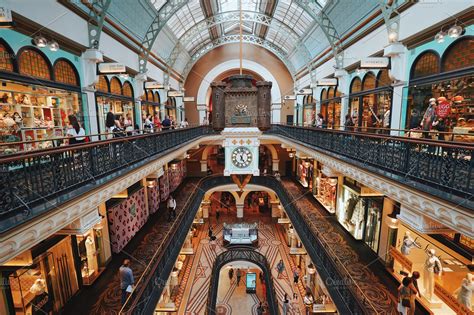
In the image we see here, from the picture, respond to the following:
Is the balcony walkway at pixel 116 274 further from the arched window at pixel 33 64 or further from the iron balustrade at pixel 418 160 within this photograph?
the iron balustrade at pixel 418 160

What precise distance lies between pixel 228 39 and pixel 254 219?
52.3 ft

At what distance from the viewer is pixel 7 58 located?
5621mm

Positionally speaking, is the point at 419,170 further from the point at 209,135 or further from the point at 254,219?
the point at 254,219

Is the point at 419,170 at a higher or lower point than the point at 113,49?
lower

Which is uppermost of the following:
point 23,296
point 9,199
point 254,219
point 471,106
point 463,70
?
point 463,70

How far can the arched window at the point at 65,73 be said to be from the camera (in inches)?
284

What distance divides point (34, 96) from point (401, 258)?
10153 mm

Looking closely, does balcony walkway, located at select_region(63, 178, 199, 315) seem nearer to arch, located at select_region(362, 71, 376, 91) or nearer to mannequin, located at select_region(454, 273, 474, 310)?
mannequin, located at select_region(454, 273, 474, 310)

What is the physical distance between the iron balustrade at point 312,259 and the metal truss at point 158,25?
24.6ft

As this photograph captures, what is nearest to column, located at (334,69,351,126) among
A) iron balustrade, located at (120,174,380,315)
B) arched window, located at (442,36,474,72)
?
iron balustrade, located at (120,174,380,315)

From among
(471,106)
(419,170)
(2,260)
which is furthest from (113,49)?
(471,106)

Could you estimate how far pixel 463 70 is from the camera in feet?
19.3

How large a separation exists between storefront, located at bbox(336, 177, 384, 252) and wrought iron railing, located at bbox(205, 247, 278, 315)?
4.54 metres

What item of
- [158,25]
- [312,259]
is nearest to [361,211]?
[312,259]
